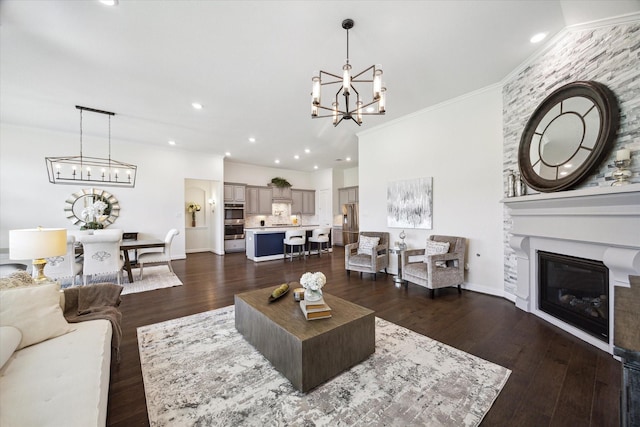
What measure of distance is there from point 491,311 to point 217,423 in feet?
11.1

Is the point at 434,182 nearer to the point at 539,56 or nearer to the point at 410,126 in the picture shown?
the point at 410,126

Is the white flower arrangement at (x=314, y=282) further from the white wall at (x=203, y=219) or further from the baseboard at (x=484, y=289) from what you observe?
the white wall at (x=203, y=219)

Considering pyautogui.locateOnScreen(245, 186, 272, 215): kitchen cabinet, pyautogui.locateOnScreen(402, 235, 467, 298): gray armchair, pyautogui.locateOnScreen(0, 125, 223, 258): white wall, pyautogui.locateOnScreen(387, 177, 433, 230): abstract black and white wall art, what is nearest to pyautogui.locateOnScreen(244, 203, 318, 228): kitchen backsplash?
pyautogui.locateOnScreen(245, 186, 272, 215): kitchen cabinet

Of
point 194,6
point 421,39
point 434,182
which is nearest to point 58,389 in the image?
point 194,6

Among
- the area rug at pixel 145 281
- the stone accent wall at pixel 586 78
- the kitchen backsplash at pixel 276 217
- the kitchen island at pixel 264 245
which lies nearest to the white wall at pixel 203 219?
the kitchen backsplash at pixel 276 217

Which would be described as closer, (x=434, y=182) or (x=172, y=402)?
(x=172, y=402)

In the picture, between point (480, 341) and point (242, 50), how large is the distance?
419 centimetres

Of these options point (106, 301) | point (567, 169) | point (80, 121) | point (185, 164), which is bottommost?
point (106, 301)

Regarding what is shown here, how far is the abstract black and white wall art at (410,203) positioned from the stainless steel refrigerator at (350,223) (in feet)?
11.4

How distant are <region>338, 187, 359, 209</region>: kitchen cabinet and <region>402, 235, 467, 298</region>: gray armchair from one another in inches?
197

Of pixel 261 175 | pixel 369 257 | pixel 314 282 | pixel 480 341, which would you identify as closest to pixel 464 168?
pixel 369 257

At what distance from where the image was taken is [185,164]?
727cm

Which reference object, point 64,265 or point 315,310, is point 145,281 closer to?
point 64,265

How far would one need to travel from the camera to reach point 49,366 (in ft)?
4.34
